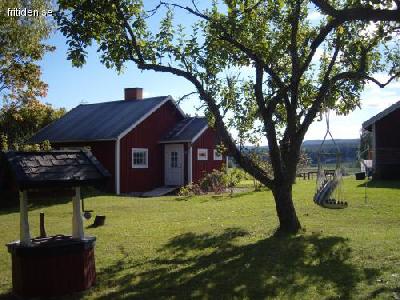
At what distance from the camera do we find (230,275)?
7840mm

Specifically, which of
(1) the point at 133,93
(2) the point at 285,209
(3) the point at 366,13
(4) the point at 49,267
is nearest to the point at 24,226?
(4) the point at 49,267

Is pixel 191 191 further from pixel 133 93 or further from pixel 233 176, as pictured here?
pixel 133 93

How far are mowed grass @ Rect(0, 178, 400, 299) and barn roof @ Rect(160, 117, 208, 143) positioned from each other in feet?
38.6

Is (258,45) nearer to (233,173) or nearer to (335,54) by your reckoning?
(335,54)

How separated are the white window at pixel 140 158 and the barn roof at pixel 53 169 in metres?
19.0

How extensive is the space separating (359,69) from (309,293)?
19.9ft

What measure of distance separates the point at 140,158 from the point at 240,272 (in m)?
19.6

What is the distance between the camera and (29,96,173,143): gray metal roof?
26.1 metres

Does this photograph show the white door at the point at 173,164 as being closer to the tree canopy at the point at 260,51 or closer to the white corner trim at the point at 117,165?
the white corner trim at the point at 117,165

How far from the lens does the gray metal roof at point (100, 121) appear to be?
26078mm

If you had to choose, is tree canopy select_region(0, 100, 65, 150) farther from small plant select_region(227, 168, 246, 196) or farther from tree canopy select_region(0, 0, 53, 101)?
small plant select_region(227, 168, 246, 196)

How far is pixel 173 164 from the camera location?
28.5 meters

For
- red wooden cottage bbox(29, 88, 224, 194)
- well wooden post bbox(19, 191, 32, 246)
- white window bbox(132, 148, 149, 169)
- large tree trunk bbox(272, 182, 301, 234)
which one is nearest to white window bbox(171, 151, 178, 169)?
red wooden cottage bbox(29, 88, 224, 194)

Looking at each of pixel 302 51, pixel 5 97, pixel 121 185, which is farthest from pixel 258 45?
pixel 5 97
